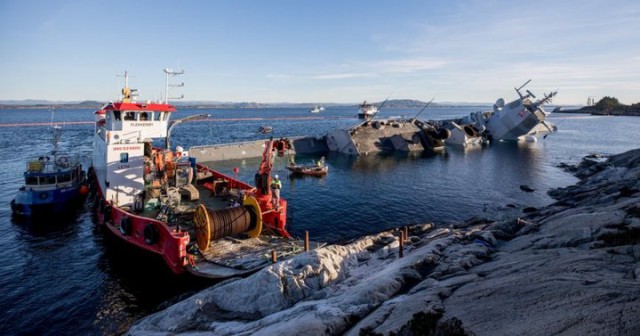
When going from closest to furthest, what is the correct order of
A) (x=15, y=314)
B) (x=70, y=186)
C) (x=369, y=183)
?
(x=15, y=314)
(x=70, y=186)
(x=369, y=183)

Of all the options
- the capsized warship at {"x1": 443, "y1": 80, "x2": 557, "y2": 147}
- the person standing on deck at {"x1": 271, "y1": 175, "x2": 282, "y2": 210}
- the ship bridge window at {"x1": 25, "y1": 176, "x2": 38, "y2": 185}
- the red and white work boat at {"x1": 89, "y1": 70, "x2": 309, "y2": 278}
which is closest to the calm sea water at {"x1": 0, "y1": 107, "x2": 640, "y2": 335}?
the red and white work boat at {"x1": 89, "y1": 70, "x2": 309, "y2": 278}

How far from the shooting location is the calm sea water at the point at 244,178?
18.6 m

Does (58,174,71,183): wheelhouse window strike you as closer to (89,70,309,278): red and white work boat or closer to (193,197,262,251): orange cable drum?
(89,70,309,278): red and white work boat

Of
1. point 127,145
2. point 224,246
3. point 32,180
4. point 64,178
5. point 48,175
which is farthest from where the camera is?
point 64,178

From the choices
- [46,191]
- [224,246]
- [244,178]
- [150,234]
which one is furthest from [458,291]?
[244,178]

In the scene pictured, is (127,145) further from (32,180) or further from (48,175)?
(32,180)

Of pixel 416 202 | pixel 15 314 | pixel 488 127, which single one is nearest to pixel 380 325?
pixel 15 314

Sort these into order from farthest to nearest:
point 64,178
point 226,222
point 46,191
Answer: point 64,178, point 46,191, point 226,222

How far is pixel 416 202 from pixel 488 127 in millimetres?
65615

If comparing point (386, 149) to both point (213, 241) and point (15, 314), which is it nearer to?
point (213, 241)

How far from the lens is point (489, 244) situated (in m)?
18.0

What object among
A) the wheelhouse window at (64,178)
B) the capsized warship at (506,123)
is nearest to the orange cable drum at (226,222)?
the wheelhouse window at (64,178)

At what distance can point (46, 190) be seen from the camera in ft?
104

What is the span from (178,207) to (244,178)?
22790mm
